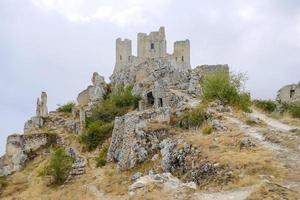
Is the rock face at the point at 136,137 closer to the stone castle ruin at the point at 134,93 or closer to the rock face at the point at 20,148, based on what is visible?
the stone castle ruin at the point at 134,93

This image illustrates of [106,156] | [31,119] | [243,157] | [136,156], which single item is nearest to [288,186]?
[243,157]

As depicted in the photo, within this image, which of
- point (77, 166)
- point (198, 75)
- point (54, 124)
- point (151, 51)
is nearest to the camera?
point (77, 166)

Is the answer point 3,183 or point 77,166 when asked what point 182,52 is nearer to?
point 3,183

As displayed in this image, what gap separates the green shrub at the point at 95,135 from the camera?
161 feet

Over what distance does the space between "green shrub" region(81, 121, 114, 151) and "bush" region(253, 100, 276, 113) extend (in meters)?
13.4

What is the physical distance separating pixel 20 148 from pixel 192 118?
84.9ft

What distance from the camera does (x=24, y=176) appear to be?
48625 millimetres

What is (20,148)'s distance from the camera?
55844 millimetres

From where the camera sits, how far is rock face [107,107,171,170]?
34.4 meters

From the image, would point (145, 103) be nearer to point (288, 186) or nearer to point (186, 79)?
point (186, 79)

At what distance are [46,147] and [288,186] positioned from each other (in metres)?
36.5

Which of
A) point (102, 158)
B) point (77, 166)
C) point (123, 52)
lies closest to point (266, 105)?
point (102, 158)

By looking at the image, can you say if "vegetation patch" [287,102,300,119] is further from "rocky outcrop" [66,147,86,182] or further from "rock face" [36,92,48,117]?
"rock face" [36,92,48,117]

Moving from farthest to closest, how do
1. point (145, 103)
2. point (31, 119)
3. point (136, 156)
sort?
point (31, 119), point (145, 103), point (136, 156)
